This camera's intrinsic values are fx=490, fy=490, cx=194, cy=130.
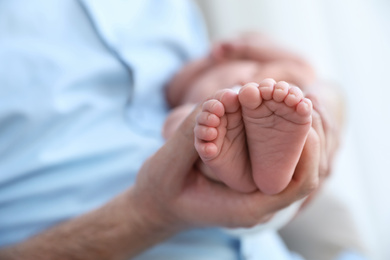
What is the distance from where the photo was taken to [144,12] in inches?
40.9

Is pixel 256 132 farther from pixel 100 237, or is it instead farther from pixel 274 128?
pixel 100 237

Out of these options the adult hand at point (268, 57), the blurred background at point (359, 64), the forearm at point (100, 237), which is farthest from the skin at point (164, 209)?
the blurred background at point (359, 64)

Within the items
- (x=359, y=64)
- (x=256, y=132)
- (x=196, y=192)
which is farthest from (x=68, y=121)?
(x=359, y=64)

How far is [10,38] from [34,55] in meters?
0.05

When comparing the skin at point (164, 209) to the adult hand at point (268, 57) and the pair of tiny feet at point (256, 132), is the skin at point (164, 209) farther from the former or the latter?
the adult hand at point (268, 57)

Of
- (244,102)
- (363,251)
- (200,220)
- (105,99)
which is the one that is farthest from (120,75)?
(363,251)

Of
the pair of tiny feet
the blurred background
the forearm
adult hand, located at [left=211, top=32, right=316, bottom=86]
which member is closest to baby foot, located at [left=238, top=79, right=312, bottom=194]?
the pair of tiny feet

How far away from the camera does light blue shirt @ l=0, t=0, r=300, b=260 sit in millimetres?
779

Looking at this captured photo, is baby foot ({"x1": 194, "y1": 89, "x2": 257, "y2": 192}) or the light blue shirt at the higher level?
the light blue shirt

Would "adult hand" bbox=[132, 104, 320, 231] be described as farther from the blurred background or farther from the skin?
the blurred background

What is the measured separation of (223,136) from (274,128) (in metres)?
0.05

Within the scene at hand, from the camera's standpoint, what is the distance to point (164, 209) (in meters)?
0.63

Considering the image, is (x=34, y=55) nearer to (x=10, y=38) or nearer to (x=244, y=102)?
(x=10, y=38)

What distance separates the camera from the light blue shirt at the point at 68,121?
2.56ft
